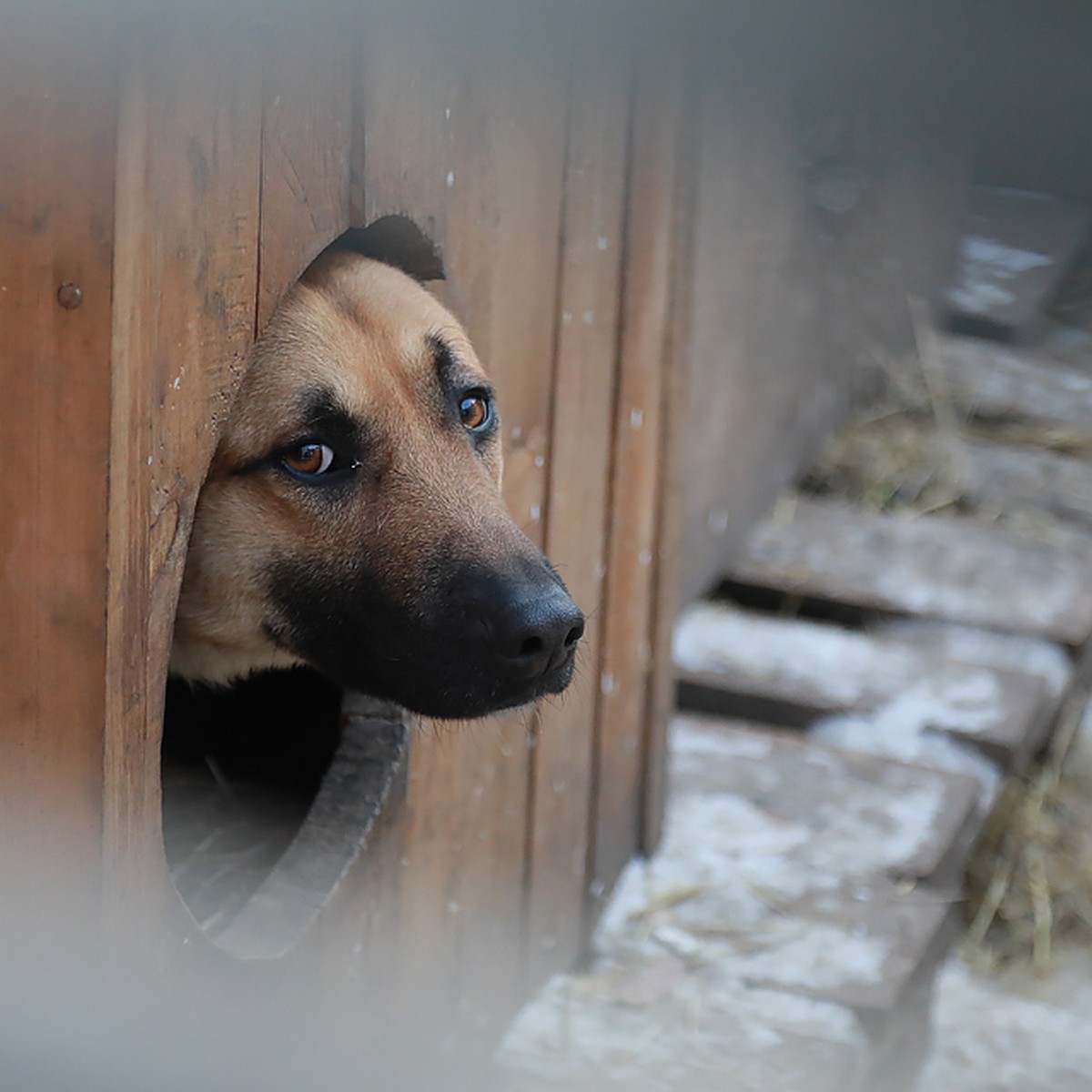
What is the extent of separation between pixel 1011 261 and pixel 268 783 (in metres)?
4.12

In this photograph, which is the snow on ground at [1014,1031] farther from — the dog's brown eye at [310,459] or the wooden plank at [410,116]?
the wooden plank at [410,116]

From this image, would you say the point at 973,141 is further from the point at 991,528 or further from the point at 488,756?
the point at 488,756

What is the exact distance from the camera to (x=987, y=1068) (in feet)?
10.4

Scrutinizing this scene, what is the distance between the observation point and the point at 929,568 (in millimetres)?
4555

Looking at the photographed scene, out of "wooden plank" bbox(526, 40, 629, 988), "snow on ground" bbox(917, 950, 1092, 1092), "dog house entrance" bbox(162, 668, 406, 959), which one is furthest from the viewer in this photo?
"snow on ground" bbox(917, 950, 1092, 1092)

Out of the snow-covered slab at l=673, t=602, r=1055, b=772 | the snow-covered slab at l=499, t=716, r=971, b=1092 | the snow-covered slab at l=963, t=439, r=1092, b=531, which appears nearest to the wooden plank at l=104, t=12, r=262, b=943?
the snow-covered slab at l=499, t=716, r=971, b=1092

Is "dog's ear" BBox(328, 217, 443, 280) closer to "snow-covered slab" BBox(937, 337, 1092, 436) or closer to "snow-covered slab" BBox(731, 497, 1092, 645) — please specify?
"snow-covered slab" BBox(731, 497, 1092, 645)

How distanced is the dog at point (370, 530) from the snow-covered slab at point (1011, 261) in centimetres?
394

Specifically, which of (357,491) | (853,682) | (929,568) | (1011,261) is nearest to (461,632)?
(357,491)

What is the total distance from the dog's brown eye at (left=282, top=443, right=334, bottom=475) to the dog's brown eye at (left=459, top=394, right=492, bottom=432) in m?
0.24

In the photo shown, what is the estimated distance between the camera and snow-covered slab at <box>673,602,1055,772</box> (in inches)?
153

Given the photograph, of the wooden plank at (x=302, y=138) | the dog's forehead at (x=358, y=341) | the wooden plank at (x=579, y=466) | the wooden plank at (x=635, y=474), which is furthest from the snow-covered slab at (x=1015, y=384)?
the wooden plank at (x=302, y=138)

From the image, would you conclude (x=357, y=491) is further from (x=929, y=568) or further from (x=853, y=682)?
(x=929, y=568)

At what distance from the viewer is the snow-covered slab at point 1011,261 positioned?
5641 millimetres
